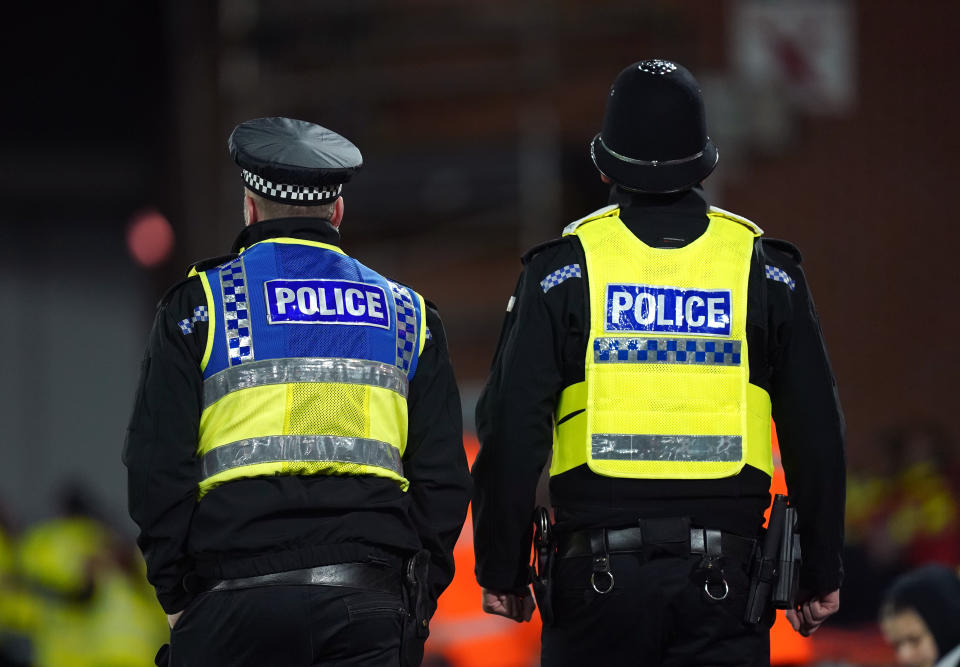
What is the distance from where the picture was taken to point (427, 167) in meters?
13.0

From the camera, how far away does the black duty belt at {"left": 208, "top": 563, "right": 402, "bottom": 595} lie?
10.1 feet

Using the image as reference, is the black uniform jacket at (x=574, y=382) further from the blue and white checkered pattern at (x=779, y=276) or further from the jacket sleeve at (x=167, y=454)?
the jacket sleeve at (x=167, y=454)

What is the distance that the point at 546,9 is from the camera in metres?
13.1

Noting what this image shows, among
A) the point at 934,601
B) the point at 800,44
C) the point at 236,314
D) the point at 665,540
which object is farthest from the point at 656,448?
the point at 800,44

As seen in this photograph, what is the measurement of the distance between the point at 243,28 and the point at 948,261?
659 centimetres

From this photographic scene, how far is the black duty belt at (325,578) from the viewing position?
121 inches

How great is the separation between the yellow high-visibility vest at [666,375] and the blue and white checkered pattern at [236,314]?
767 millimetres

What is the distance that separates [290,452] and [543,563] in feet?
2.24

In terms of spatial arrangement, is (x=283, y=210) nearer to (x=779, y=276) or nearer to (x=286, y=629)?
(x=286, y=629)

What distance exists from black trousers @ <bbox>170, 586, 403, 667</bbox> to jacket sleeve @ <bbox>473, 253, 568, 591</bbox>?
1.59 feet

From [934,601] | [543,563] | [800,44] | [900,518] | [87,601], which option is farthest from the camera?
[800,44]

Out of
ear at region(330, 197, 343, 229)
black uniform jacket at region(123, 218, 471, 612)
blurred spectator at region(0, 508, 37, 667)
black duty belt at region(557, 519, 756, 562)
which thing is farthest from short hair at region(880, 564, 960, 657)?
blurred spectator at region(0, 508, 37, 667)

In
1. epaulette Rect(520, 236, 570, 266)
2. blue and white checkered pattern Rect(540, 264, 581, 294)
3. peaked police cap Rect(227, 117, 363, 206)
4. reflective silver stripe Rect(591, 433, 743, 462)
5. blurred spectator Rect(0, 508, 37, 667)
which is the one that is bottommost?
blurred spectator Rect(0, 508, 37, 667)

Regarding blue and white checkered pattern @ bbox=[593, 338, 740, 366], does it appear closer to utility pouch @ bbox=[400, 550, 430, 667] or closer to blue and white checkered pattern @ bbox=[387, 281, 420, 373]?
blue and white checkered pattern @ bbox=[387, 281, 420, 373]
